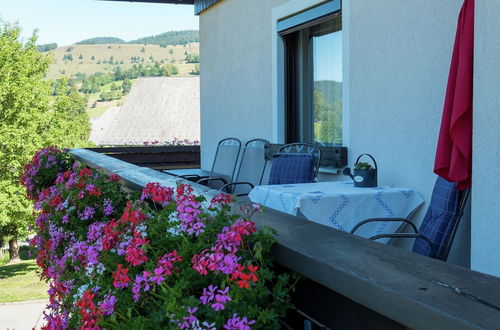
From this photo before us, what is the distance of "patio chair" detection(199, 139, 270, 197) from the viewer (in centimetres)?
623

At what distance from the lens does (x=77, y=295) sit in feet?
6.36

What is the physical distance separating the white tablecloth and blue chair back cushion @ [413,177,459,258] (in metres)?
0.41

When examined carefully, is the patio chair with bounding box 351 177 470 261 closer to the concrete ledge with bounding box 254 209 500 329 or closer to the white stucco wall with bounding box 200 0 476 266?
the white stucco wall with bounding box 200 0 476 266

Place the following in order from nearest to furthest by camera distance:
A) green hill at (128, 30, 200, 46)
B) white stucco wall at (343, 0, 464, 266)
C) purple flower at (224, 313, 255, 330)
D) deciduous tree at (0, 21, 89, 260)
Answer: purple flower at (224, 313, 255, 330) < white stucco wall at (343, 0, 464, 266) < deciduous tree at (0, 21, 89, 260) < green hill at (128, 30, 200, 46)

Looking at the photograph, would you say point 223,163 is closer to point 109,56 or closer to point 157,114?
point 157,114

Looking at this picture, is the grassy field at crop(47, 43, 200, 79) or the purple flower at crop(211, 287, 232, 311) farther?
the grassy field at crop(47, 43, 200, 79)

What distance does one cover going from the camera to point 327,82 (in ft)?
17.5

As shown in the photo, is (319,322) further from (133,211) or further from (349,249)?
(133,211)

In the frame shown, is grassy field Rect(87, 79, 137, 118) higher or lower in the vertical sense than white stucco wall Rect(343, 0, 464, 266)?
higher

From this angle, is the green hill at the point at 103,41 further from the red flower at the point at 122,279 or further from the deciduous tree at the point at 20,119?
the red flower at the point at 122,279

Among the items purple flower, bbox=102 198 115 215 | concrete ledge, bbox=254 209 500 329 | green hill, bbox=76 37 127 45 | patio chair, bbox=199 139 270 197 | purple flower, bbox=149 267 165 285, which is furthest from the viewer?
green hill, bbox=76 37 127 45

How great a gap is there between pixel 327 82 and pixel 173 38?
9742 cm

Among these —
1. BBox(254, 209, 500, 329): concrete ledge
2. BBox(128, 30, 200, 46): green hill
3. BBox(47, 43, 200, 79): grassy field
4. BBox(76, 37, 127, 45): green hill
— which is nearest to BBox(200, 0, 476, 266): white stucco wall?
BBox(254, 209, 500, 329): concrete ledge

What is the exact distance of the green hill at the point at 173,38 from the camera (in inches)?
3817
